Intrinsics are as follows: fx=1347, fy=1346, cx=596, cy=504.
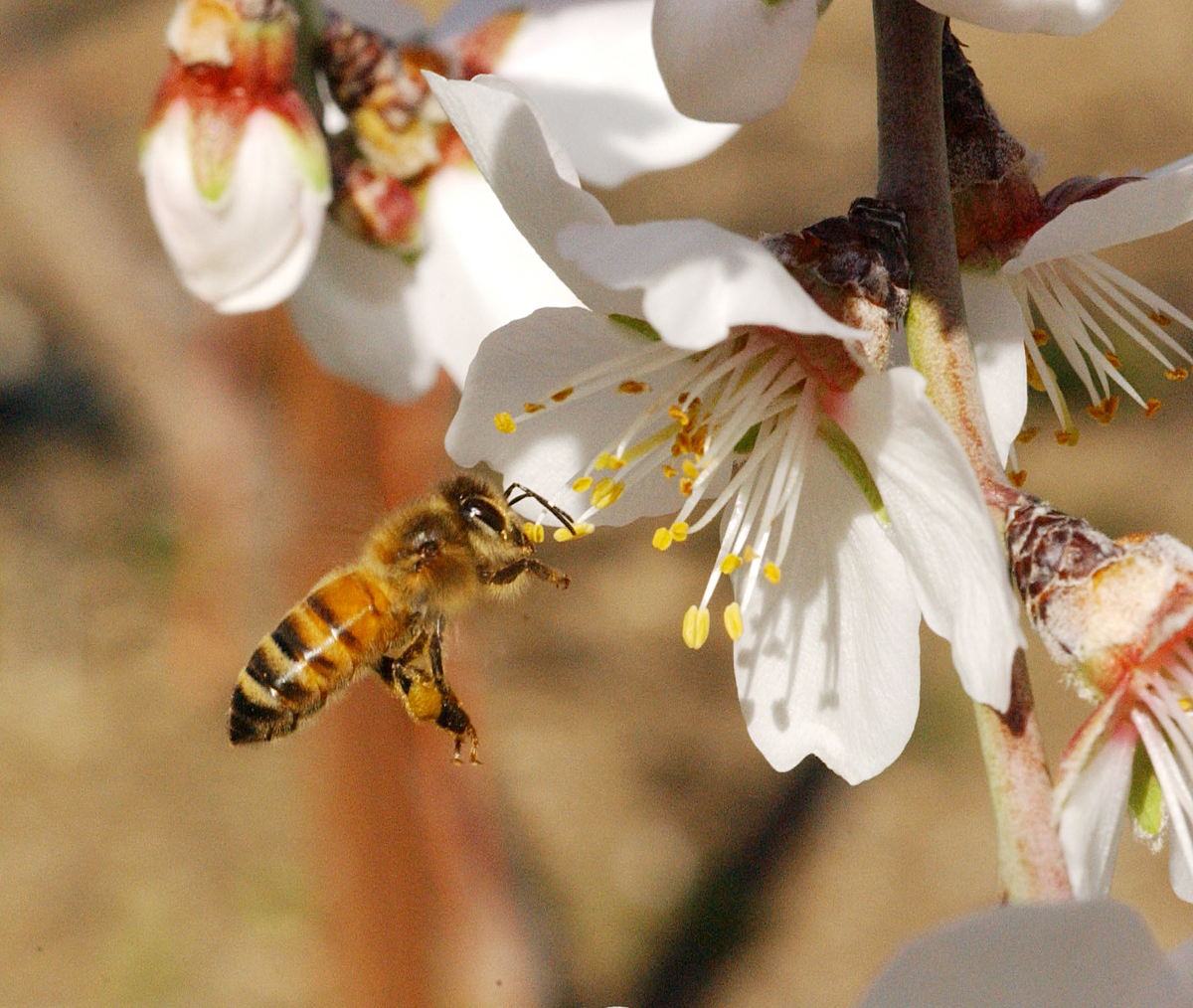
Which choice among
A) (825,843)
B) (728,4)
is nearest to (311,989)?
(825,843)

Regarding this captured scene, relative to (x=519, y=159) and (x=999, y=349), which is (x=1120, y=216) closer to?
(x=999, y=349)

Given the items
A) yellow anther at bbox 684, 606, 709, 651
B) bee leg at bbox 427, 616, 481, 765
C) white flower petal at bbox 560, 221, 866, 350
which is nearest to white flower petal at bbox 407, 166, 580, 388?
bee leg at bbox 427, 616, 481, 765

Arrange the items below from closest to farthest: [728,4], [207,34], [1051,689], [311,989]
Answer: [728,4], [207,34], [311,989], [1051,689]

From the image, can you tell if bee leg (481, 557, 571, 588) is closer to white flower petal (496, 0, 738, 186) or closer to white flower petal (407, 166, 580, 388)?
white flower petal (407, 166, 580, 388)

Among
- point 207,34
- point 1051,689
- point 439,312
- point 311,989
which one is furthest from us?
point 1051,689

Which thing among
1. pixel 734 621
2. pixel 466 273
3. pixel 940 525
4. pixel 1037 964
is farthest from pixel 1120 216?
pixel 466 273

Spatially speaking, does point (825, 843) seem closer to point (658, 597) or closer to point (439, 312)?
point (658, 597)
